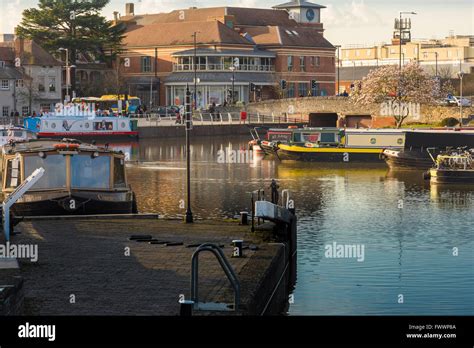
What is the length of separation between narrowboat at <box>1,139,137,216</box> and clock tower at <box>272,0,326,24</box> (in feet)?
368

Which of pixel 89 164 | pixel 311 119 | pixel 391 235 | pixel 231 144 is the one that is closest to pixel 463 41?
pixel 311 119

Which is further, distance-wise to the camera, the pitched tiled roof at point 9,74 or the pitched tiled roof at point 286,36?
the pitched tiled roof at point 286,36

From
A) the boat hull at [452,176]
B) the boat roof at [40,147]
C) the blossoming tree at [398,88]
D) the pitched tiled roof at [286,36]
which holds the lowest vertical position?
the boat hull at [452,176]

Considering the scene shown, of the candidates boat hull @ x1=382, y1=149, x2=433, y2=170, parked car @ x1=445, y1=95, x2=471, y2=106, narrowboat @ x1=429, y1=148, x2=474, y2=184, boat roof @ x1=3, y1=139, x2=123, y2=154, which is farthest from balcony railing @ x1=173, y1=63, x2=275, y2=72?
boat roof @ x1=3, y1=139, x2=123, y2=154

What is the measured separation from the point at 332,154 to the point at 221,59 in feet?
165

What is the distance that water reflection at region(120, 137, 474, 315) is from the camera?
27859mm

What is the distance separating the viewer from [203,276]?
71.9 feet

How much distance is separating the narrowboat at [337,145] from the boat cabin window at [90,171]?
45227mm

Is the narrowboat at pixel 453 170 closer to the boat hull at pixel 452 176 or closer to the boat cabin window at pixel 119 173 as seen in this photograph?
the boat hull at pixel 452 176

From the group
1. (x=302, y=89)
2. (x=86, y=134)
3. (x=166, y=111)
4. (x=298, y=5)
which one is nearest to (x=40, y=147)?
(x=86, y=134)

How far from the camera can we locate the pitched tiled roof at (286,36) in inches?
5118

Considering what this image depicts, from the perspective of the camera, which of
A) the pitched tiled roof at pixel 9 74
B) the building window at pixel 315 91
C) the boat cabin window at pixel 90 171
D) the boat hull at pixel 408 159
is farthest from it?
the building window at pixel 315 91

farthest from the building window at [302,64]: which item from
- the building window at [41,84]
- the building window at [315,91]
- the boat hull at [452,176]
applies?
the boat hull at [452,176]
